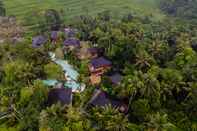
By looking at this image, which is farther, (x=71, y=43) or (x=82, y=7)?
(x=82, y=7)

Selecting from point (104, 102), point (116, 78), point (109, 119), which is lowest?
point (109, 119)

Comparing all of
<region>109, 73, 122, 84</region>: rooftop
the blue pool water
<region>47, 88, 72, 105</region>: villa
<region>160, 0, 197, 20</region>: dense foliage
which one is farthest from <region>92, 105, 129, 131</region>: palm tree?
<region>160, 0, 197, 20</region>: dense foliage

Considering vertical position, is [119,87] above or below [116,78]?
below

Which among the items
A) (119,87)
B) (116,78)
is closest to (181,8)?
(116,78)

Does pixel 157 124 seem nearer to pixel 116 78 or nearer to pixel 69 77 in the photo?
pixel 116 78

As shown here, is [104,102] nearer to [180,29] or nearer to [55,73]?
[55,73]

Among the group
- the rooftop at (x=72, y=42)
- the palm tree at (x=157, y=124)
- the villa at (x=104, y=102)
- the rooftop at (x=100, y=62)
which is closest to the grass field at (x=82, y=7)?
the rooftop at (x=72, y=42)

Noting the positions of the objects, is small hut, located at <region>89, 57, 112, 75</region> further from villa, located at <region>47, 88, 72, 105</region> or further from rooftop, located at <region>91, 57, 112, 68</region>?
villa, located at <region>47, 88, 72, 105</region>
